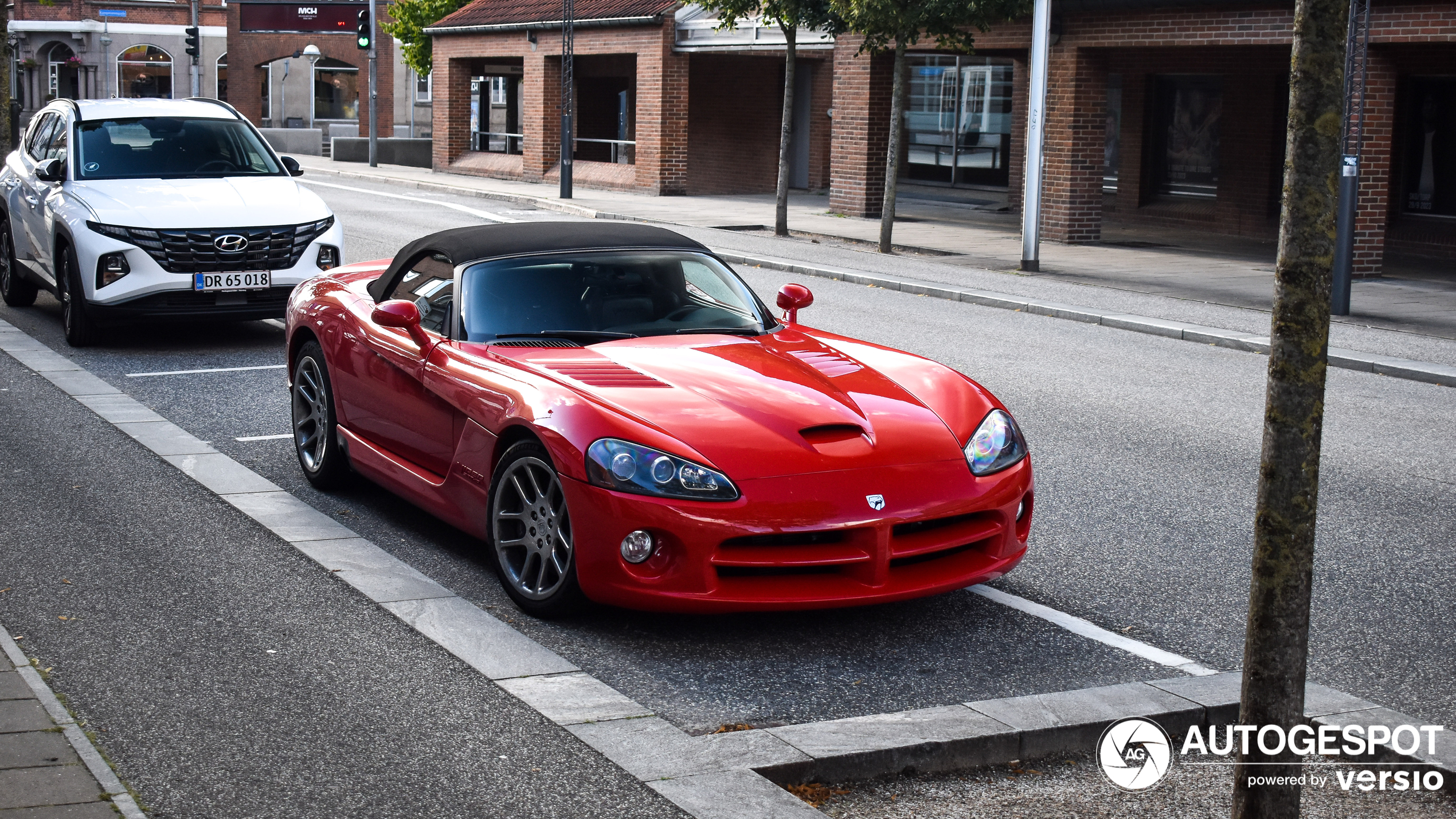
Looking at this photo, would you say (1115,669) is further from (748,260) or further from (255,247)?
(748,260)

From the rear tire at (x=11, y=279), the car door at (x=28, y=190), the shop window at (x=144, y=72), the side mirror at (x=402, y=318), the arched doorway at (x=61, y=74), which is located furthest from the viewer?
the arched doorway at (x=61, y=74)

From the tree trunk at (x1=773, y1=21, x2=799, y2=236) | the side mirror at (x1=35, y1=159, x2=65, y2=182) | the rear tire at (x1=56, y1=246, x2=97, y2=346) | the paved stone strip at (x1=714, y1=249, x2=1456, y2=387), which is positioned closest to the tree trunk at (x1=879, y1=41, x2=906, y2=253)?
the paved stone strip at (x1=714, y1=249, x2=1456, y2=387)

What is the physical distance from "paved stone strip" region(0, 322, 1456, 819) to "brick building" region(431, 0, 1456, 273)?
15.8 metres

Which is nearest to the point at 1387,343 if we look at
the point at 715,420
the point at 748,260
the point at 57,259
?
the point at 748,260

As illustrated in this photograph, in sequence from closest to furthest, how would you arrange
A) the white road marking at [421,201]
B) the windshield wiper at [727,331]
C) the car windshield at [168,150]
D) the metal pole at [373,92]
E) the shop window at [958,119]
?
1. the windshield wiper at [727,331]
2. the car windshield at [168,150]
3. the white road marking at [421,201]
4. the shop window at [958,119]
5. the metal pole at [373,92]

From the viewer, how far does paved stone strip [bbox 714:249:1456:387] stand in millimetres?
12367

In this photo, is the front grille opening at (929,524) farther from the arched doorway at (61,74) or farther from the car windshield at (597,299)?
the arched doorway at (61,74)

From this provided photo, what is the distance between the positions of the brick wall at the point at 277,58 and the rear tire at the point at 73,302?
2074 inches

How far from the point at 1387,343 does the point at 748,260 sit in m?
8.70

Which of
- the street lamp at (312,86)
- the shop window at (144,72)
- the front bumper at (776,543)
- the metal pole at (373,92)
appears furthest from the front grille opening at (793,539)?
the shop window at (144,72)

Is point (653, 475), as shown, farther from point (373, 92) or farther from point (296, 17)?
point (296, 17)

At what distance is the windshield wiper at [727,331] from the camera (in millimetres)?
6594

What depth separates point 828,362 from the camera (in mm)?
6316

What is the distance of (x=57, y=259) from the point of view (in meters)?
12.1
